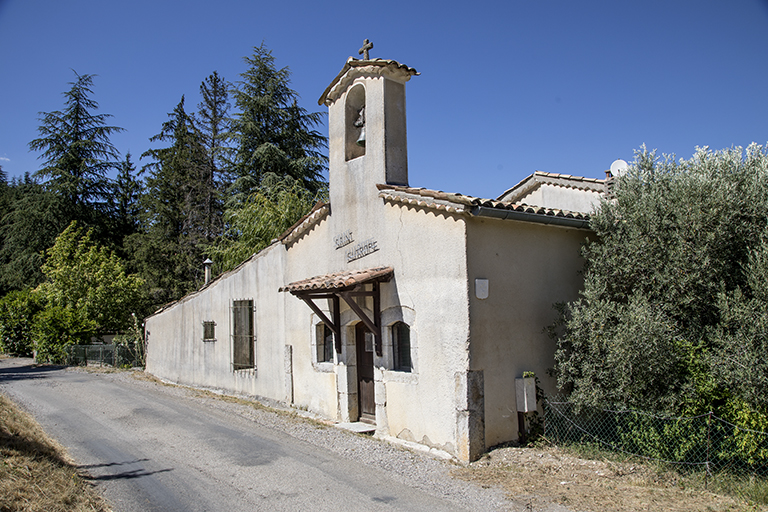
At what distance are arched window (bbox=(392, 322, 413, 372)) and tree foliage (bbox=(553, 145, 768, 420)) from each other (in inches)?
90.6

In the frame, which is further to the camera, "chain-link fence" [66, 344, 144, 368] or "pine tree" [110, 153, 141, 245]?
"pine tree" [110, 153, 141, 245]

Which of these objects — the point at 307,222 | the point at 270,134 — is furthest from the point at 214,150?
the point at 307,222

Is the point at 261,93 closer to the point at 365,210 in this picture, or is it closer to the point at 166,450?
the point at 365,210

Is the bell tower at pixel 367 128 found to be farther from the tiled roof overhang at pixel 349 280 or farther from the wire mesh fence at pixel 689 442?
the wire mesh fence at pixel 689 442

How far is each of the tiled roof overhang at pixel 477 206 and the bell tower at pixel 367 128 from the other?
54 cm

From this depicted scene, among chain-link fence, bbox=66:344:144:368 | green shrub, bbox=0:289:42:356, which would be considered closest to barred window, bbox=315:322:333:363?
chain-link fence, bbox=66:344:144:368

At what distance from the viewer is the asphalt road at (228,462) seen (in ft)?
18.2

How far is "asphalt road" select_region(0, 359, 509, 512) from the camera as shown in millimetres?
5551

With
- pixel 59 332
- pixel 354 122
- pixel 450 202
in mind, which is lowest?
pixel 59 332

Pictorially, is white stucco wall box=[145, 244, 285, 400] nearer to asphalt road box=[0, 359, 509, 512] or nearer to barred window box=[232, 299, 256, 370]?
barred window box=[232, 299, 256, 370]

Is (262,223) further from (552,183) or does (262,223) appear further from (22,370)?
(22,370)

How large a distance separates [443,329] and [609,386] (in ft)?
7.56

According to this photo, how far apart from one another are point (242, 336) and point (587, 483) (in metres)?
9.34

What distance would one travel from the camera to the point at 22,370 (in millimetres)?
19391
